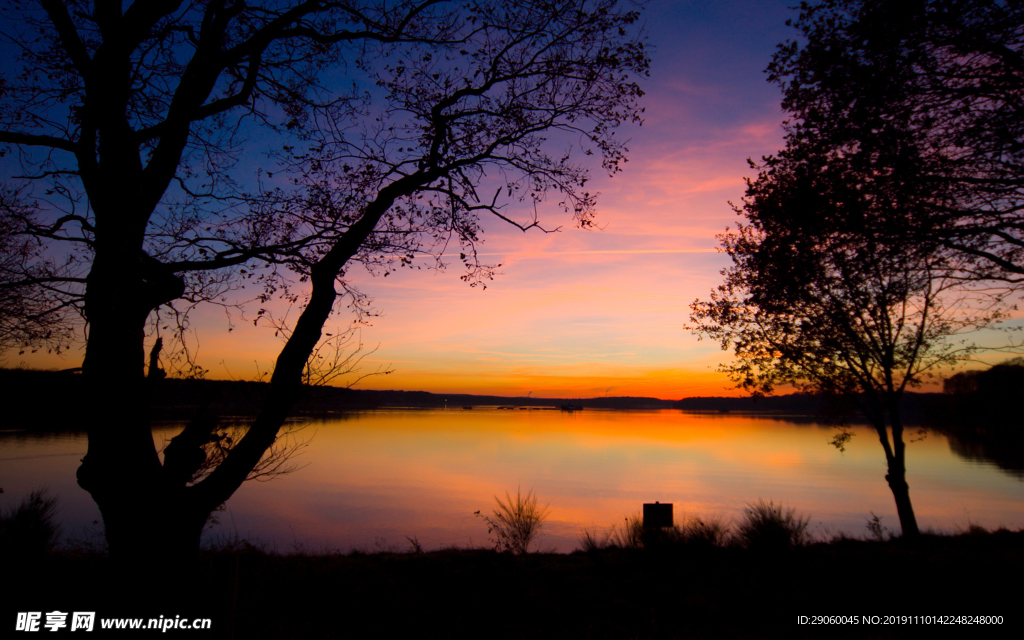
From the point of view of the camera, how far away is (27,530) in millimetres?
7398

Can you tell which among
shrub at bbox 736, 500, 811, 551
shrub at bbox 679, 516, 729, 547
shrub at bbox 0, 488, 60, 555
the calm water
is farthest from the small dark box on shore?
shrub at bbox 0, 488, 60, 555

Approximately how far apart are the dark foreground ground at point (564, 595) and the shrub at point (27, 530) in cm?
26

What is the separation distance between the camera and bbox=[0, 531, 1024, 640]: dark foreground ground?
213 inches

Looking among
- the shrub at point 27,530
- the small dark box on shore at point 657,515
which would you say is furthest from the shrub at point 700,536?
the shrub at point 27,530

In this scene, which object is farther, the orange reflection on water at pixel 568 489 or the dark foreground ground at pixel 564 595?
the orange reflection on water at pixel 568 489

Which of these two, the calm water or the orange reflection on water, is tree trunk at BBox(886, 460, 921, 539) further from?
the orange reflection on water

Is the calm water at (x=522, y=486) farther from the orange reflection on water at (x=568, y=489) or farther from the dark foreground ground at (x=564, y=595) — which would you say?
the dark foreground ground at (x=564, y=595)

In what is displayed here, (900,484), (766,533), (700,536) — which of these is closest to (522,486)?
(900,484)

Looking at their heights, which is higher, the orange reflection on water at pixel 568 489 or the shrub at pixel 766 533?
the shrub at pixel 766 533

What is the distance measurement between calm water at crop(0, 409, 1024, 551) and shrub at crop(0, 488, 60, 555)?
3.87 metres

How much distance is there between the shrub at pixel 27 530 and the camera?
694 cm

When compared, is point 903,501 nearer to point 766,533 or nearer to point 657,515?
point 766,533

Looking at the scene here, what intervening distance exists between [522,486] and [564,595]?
17.8 meters

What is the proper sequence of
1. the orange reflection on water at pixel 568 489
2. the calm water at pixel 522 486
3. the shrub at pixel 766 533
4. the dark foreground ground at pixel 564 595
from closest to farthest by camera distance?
the dark foreground ground at pixel 564 595 → the shrub at pixel 766 533 → the calm water at pixel 522 486 → the orange reflection on water at pixel 568 489
